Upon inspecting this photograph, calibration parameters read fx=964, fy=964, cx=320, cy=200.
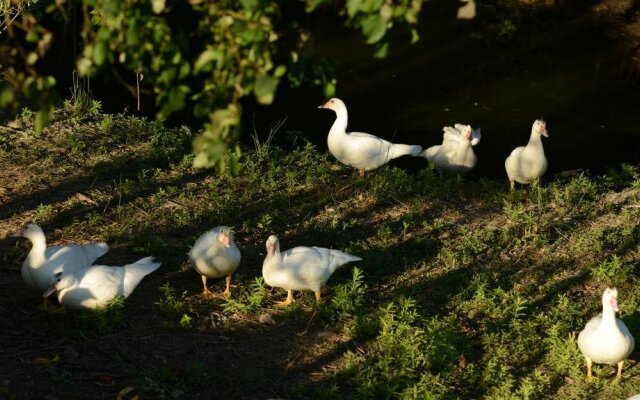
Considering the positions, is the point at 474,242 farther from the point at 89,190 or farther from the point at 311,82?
the point at 311,82

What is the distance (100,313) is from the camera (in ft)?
21.6

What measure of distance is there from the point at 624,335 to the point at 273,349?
233cm

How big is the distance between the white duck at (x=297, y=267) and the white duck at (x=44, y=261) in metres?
1.34

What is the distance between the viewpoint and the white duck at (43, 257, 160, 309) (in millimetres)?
6473

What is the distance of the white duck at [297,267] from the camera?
22.7ft

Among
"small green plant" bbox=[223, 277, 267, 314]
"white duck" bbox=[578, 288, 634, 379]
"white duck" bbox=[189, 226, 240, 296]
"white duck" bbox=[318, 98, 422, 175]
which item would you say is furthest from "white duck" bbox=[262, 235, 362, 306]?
"white duck" bbox=[318, 98, 422, 175]

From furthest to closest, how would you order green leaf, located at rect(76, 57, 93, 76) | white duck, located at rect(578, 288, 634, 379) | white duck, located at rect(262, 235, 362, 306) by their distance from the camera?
white duck, located at rect(262, 235, 362, 306) → white duck, located at rect(578, 288, 634, 379) → green leaf, located at rect(76, 57, 93, 76)

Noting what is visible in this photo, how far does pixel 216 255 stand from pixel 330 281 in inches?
40.7

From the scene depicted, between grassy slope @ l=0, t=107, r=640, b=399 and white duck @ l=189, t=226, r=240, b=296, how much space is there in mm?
246

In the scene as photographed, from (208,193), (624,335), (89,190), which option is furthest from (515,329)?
(89,190)

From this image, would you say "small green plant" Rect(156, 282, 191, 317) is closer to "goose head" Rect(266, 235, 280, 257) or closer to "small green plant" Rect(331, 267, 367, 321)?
"goose head" Rect(266, 235, 280, 257)

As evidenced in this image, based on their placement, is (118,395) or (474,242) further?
(474,242)

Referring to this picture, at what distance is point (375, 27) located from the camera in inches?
138

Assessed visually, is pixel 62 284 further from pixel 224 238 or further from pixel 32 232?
pixel 224 238
